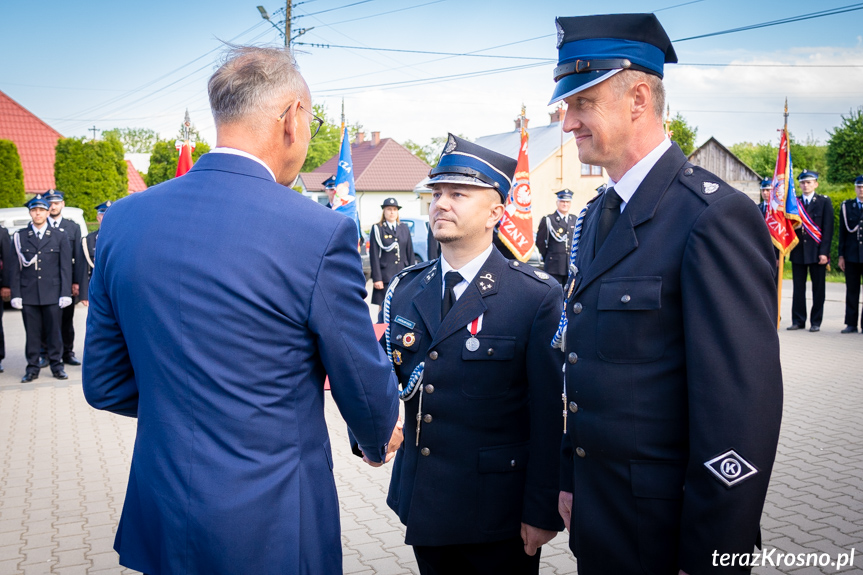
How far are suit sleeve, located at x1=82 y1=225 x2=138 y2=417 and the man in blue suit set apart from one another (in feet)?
0.06

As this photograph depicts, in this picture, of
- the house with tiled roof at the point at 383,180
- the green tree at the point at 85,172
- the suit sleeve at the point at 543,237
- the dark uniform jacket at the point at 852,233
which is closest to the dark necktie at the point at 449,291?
the dark uniform jacket at the point at 852,233

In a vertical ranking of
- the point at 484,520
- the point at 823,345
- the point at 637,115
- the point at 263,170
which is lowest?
the point at 823,345

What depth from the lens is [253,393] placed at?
168 centimetres

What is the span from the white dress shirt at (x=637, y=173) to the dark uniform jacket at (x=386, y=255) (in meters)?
9.99

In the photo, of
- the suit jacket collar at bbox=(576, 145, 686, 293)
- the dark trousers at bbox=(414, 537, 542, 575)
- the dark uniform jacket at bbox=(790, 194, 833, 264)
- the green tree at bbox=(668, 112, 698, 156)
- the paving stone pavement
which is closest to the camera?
the suit jacket collar at bbox=(576, 145, 686, 293)

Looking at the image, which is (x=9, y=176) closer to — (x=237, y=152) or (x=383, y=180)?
(x=237, y=152)

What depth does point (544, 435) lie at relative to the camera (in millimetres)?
2387

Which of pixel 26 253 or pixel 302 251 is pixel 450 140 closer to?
pixel 302 251

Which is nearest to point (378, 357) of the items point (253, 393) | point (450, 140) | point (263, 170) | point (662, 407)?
point (253, 393)

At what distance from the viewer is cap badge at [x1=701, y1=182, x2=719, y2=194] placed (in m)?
1.77

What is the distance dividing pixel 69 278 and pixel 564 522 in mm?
8762

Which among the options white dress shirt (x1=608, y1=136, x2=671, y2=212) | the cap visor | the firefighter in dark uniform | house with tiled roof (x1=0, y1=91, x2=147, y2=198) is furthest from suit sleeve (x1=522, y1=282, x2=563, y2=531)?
house with tiled roof (x1=0, y1=91, x2=147, y2=198)

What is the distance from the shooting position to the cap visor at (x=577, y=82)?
6.20ft

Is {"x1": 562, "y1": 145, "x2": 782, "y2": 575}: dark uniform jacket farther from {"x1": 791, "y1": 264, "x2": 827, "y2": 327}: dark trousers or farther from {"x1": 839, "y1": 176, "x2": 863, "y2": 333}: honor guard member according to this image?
{"x1": 791, "y1": 264, "x2": 827, "y2": 327}: dark trousers
